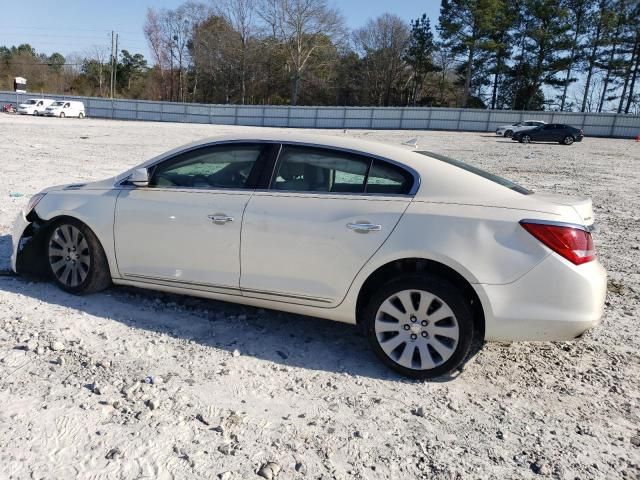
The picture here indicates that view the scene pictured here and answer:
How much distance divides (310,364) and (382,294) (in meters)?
0.73

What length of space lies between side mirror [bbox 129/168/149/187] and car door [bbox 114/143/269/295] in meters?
0.05

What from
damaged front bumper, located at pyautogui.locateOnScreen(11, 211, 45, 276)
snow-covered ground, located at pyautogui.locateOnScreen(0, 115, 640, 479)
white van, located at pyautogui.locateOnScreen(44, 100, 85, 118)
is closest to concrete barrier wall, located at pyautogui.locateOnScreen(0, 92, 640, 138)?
white van, located at pyautogui.locateOnScreen(44, 100, 85, 118)

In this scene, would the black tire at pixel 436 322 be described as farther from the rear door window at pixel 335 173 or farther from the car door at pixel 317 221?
the rear door window at pixel 335 173

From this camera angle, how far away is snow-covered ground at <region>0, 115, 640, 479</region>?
2562mm

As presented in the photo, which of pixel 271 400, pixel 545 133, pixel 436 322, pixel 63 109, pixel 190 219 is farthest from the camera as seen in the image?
pixel 63 109

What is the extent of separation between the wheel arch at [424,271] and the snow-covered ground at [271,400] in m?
0.49

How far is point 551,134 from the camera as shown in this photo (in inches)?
1410

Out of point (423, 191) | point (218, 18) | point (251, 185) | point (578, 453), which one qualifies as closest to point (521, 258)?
point (423, 191)

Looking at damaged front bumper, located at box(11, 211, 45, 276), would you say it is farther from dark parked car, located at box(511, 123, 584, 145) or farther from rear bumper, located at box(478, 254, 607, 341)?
dark parked car, located at box(511, 123, 584, 145)

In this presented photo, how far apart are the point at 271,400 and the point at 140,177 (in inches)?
84.2

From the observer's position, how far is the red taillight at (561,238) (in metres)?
3.10

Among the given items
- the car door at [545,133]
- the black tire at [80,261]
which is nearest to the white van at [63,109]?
the car door at [545,133]

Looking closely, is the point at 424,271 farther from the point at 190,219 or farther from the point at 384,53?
the point at 384,53

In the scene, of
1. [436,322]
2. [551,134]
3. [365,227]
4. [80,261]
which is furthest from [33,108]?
[436,322]
